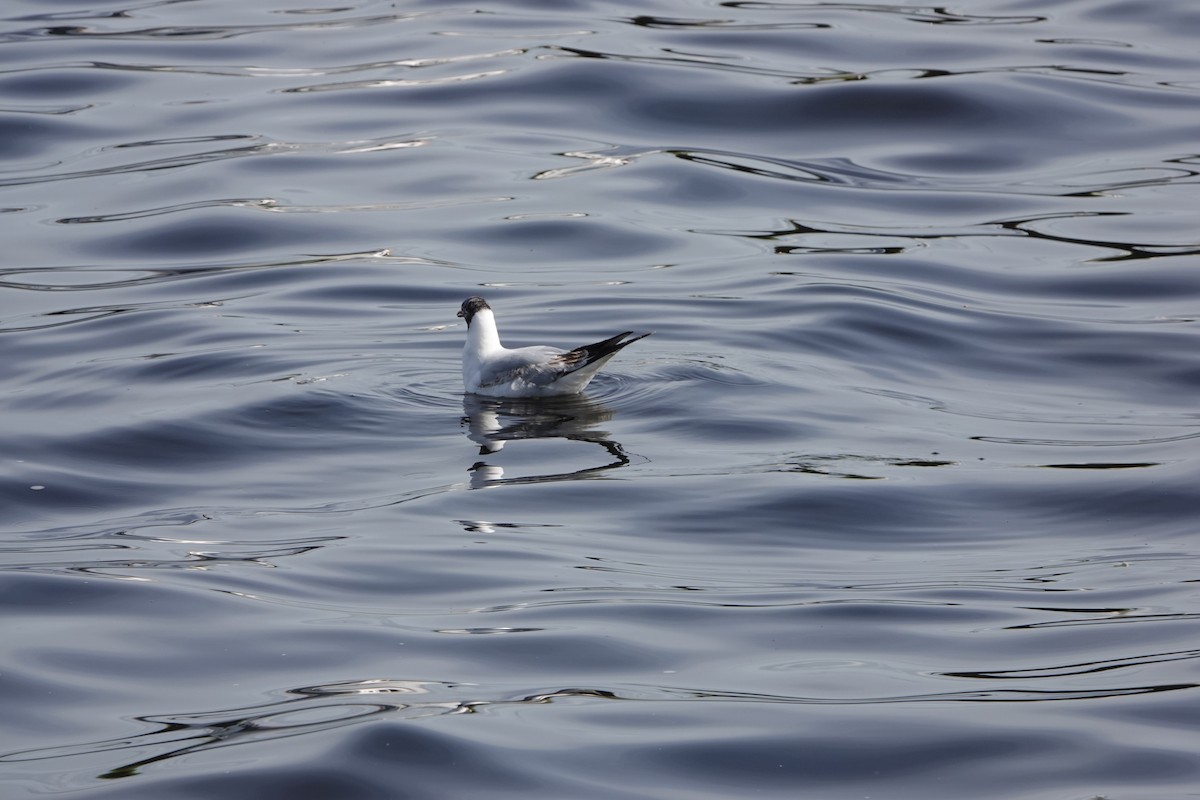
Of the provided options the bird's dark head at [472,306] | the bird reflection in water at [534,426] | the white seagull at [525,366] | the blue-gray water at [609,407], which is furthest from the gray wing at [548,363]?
the bird's dark head at [472,306]

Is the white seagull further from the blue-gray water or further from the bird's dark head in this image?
the blue-gray water

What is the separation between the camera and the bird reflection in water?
366 inches

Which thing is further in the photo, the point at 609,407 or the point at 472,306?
the point at 472,306

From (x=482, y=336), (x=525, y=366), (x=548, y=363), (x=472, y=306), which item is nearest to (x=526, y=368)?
(x=525, y=366)

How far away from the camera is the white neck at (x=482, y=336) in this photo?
37.2 ft

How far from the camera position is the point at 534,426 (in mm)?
10688

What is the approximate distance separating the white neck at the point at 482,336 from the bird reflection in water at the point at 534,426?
34cm

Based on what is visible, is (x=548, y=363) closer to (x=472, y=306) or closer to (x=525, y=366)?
(x=525, y=366)

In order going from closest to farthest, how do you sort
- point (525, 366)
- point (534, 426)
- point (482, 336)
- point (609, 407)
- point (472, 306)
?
point (534, 426) < point (609, 407) < point (525, 366) < point (482, 336) < point (472, 306)

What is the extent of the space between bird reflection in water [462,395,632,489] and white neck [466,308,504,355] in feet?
1.11

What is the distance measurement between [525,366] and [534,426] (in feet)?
1.73

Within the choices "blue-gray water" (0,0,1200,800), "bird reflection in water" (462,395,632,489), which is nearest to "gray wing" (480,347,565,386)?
"bird reflection in water" (462,395,632,489)

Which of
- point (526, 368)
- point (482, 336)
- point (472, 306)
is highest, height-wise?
point (472, 306)

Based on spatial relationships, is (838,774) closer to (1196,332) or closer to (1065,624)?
(1065,624)
